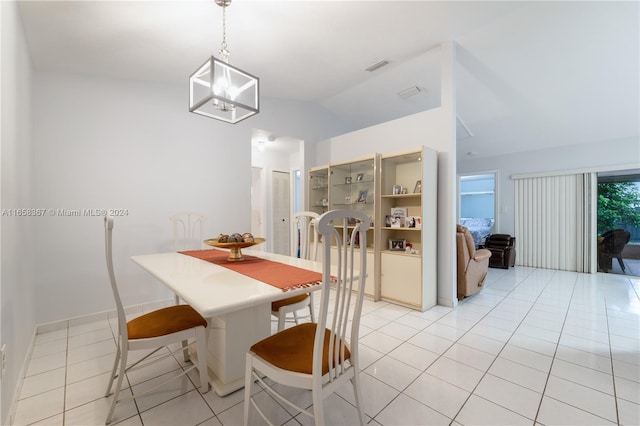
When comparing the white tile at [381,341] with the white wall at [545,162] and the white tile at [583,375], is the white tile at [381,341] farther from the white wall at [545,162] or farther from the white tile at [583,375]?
the white wall at [545,162]

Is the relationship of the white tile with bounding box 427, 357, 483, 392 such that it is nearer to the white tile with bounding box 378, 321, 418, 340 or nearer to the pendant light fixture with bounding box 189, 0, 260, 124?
the white tile with bounding box 378, 321, 418, 340

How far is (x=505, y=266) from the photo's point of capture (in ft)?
17.5

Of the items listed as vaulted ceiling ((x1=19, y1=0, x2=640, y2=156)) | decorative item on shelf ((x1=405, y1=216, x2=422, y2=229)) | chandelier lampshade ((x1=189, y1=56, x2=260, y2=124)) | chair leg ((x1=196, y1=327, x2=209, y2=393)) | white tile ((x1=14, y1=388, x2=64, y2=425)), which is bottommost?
white tile ((x1=14, y1=388, x2=64, y2=425))

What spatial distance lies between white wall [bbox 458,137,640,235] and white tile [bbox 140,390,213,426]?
6377mm

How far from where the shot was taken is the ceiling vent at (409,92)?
12.6 ft

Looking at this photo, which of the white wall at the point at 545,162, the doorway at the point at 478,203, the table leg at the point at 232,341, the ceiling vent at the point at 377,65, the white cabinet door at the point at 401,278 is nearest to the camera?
the table leg at the point at 232,341

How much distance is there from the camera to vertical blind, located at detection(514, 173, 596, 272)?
4.94 metres

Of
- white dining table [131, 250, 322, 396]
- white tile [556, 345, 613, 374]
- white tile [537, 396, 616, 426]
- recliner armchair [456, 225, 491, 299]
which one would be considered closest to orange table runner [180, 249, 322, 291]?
white dining table [131, 250, 322, 396]

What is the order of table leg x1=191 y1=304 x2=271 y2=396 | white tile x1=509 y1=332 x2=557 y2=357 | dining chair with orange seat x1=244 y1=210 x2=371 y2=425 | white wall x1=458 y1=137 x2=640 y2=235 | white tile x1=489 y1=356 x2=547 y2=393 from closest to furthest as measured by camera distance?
1. dining chair with orange seat x1=244 y1=210 x2=371 y2=425
2. table leg x1=191 y1=304 x2=271 y2=396
3. white tile x1=489 y1=356 x2=547 y2=393
4. white tile x1=509 y1=332 x2=557 y2=357
5. white wall x1=458 y1=137 x2=640 y2=235

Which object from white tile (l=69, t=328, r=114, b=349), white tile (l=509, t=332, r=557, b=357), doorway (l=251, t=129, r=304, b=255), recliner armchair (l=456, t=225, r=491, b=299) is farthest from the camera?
doorway (l=251, t=129, r=304, b=255)

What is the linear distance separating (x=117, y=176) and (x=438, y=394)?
11.3 ft

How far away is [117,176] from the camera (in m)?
2.87

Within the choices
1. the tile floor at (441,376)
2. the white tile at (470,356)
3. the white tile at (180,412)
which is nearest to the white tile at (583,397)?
the tile floor at (441,376)

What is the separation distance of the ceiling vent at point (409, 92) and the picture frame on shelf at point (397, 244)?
214cm
